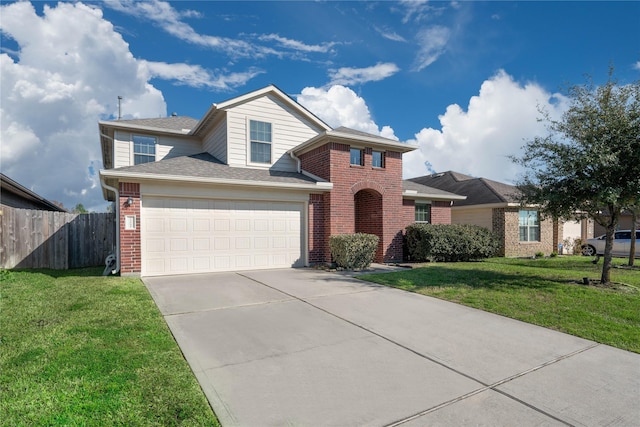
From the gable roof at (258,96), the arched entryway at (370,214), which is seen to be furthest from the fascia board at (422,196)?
the gable roof at (258,96)

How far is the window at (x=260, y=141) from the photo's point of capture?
1262 centimetres

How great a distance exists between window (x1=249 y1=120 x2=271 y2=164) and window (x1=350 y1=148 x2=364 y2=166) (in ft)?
10.5

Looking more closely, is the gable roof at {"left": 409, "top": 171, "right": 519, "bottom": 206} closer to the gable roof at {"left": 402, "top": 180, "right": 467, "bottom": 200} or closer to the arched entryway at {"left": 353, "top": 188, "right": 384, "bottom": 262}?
the gable roof at {"left": 402, "top": 180, "right": 467, "bottom": 200}

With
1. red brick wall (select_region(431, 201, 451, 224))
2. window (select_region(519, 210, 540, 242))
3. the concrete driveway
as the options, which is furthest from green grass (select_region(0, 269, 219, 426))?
window (select_region(519, 210, 540, 242))

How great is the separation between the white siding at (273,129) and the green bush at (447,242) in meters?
5.75

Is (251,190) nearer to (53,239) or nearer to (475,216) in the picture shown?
(53,239)

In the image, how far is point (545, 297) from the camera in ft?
23.5

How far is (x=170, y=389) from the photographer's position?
3203mm

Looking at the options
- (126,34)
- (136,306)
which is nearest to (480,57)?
(126,34)

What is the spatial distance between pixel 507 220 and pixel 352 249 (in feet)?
35.6

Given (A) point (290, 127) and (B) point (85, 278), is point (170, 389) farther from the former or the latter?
(A) point (290, 127)

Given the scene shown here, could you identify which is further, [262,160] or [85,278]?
[262,160]

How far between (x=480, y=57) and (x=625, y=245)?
14.3m

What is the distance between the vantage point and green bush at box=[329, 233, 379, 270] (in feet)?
36.4
